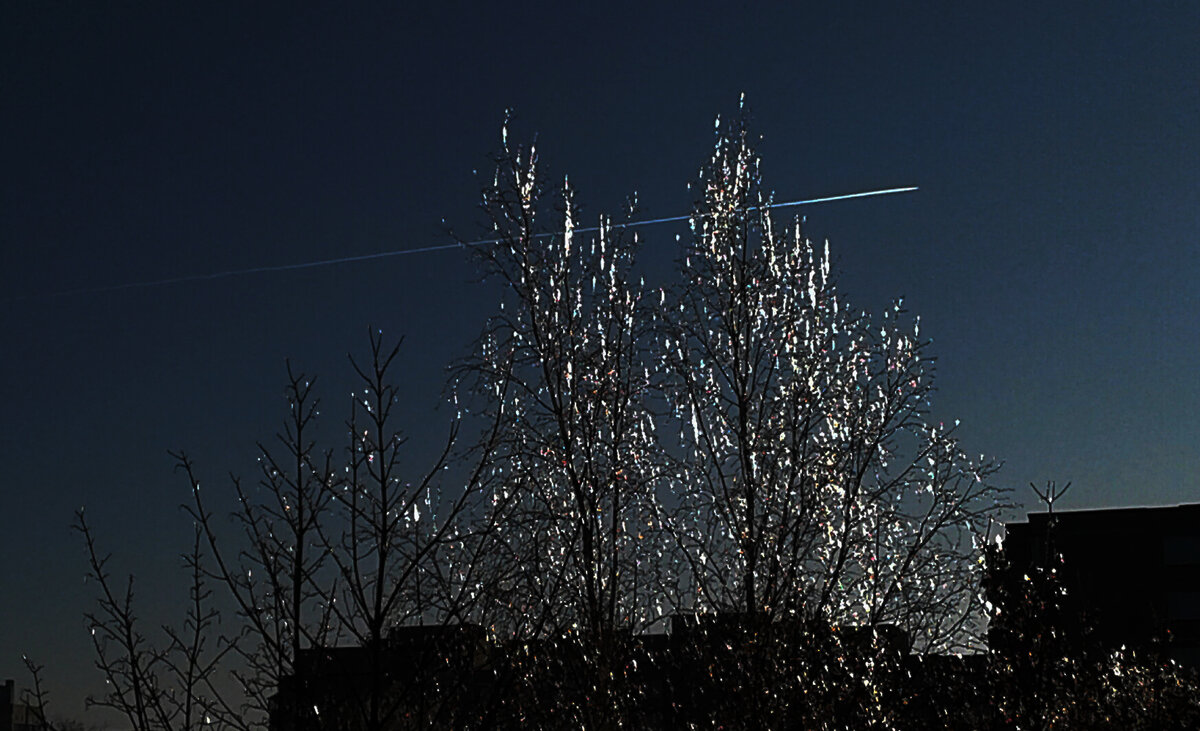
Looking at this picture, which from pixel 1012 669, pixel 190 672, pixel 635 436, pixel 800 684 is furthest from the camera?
pixel 635 436

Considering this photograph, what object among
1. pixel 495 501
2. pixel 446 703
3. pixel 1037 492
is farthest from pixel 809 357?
pixel 446 703

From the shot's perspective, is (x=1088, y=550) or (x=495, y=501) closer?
(x=495, y=501)

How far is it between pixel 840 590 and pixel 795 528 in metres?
0.63

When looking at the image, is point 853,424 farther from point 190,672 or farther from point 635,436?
point 190,672

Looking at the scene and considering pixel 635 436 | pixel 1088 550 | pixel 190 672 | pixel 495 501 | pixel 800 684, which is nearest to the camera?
pixel 190 672

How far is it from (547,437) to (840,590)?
2.91m

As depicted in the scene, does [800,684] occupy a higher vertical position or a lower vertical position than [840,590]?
lower

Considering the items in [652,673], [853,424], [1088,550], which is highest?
[1088,550]

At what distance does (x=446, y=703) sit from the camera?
5191 mm

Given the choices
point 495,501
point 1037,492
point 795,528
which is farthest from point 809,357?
point 495,501

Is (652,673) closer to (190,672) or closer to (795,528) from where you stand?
(795,528)

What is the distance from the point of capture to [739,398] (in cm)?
1098

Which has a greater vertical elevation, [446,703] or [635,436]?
[635,436]

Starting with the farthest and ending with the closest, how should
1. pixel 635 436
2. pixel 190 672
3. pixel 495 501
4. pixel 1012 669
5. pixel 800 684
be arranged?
pixel 635 436, pixel 495 501, pixel 1012 669, pixel 800 684, pixel 190 672
